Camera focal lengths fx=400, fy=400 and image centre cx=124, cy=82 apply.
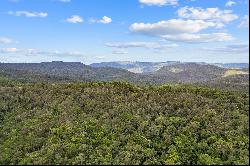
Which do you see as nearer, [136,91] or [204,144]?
[204,144]

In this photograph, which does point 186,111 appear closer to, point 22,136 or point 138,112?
point 138,112

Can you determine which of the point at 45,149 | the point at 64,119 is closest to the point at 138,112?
the point at 64,119

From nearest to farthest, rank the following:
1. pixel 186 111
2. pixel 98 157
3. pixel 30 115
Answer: pixel 98 157, pixel 186 111, pixel 30 115

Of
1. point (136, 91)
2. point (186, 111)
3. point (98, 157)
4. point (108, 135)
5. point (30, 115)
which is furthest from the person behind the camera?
point (136, 91)

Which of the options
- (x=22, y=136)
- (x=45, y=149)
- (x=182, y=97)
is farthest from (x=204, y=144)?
(x=22, y=136)

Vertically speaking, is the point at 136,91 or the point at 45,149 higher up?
the point at 136,91

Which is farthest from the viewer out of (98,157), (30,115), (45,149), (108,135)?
(30,115)

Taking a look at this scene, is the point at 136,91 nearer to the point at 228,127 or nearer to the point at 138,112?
the point at 138,112
